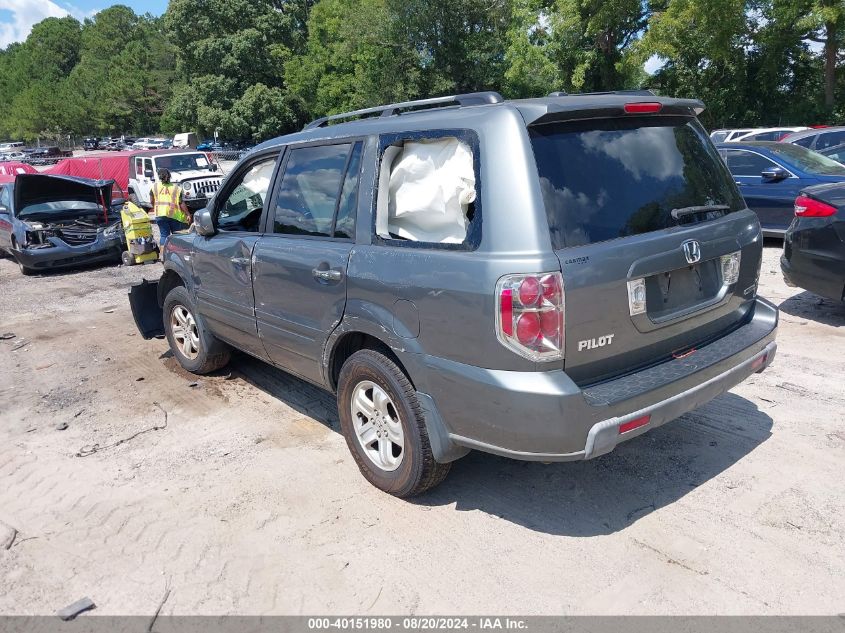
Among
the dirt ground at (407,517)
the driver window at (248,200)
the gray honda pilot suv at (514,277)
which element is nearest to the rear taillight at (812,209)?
the dirt ground at (407,517)

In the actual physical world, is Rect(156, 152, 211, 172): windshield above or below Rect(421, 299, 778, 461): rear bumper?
above

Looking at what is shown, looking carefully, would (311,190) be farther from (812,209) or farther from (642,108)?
(812,209)

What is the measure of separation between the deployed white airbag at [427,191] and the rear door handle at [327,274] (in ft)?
1.15

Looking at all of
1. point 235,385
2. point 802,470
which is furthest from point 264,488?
point 802,470

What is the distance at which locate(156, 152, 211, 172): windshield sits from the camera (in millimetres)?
20656

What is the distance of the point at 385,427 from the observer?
371 cm

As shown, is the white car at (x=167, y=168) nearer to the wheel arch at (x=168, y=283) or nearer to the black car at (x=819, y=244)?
the wheel arch at (x=168, y=283)

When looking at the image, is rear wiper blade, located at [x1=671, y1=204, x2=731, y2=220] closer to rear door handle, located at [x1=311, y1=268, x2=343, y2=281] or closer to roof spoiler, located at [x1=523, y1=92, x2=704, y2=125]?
roof spoiler, located at [x1=523, y1=92, x2=704, y2=125]

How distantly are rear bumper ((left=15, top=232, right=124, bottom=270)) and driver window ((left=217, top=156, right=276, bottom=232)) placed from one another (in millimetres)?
8111

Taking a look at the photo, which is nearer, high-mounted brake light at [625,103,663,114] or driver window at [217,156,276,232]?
high-mounted brake light at [625,103,663,114]

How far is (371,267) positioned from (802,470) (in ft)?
8.60

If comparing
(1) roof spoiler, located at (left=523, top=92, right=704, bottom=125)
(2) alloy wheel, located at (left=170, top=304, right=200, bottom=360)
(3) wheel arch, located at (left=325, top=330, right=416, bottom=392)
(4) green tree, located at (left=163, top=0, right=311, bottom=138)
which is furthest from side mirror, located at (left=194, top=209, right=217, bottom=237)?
(4) green tree, located at (left=163, top=0, right=311, bottom=138)

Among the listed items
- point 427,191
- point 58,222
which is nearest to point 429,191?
point 427,191

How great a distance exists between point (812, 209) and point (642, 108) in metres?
3.77
